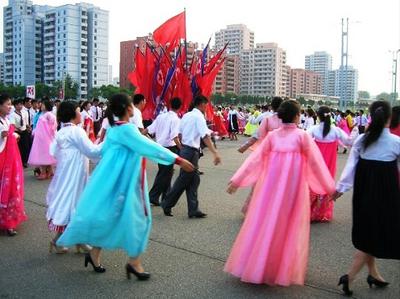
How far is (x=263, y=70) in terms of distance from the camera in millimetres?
93062

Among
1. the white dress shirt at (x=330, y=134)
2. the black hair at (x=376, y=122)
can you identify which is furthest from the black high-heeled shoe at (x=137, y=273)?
the white dress shirt at (x=330, y=134)

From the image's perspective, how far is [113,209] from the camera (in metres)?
4.01

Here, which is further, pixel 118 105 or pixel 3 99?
pixel 3 99

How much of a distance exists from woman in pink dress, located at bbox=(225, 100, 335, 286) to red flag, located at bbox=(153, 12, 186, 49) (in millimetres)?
11486

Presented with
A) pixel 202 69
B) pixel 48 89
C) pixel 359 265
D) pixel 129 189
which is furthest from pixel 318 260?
pixel 48 89

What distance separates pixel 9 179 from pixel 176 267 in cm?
262

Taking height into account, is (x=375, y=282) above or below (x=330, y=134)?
below

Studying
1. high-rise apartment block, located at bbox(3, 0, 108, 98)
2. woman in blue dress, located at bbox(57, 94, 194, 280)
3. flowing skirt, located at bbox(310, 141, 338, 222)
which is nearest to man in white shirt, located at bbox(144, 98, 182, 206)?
flowing skirt, located at bbox(310, 141, 338, 222)

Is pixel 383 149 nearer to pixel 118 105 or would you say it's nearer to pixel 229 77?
pixel 118 105

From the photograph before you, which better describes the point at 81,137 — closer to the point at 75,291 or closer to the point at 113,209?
the point at 113,209

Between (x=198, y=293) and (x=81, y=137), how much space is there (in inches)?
76.1

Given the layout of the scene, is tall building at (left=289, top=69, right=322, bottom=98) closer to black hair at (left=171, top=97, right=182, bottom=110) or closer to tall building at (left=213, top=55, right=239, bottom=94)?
tall building at (left=213, top=55, right=239, bottom=94)

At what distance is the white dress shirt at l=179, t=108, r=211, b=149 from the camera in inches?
Answer: 256

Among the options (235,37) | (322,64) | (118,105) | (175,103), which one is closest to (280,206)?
(118,105)
